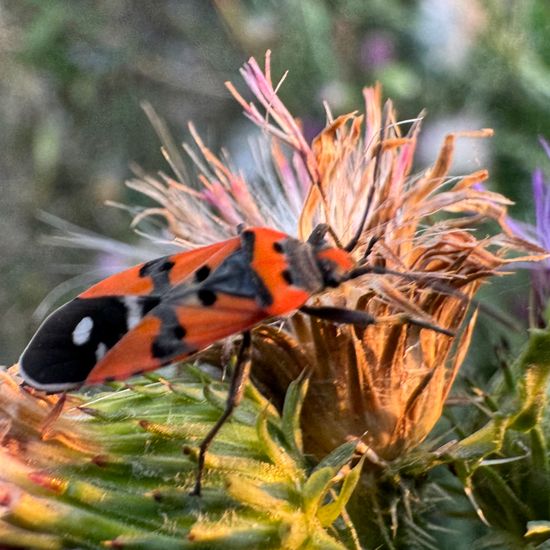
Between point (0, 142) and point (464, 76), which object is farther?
point (0, 142)

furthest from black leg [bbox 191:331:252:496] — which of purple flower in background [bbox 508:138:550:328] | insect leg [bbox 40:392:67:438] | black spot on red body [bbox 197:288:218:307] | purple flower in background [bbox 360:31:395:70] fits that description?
purple flower in background [bbox 360:31:395:70]

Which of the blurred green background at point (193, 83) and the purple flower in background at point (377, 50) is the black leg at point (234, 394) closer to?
the blurred green background at point (193, 83)

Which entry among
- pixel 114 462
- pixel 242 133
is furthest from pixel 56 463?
pixel 242 133

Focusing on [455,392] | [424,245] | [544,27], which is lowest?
[455,392]

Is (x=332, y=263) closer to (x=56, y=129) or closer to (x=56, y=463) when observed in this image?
(x=56, y=463)

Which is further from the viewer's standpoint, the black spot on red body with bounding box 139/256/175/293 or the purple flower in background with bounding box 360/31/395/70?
the purple flower in background with bounding box 360/31/395/70

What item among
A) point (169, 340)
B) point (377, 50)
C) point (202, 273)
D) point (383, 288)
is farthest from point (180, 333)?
point (377, 50)

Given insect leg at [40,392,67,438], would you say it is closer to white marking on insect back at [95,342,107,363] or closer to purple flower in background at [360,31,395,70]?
white marking on insect back at [95,342,107,363]
